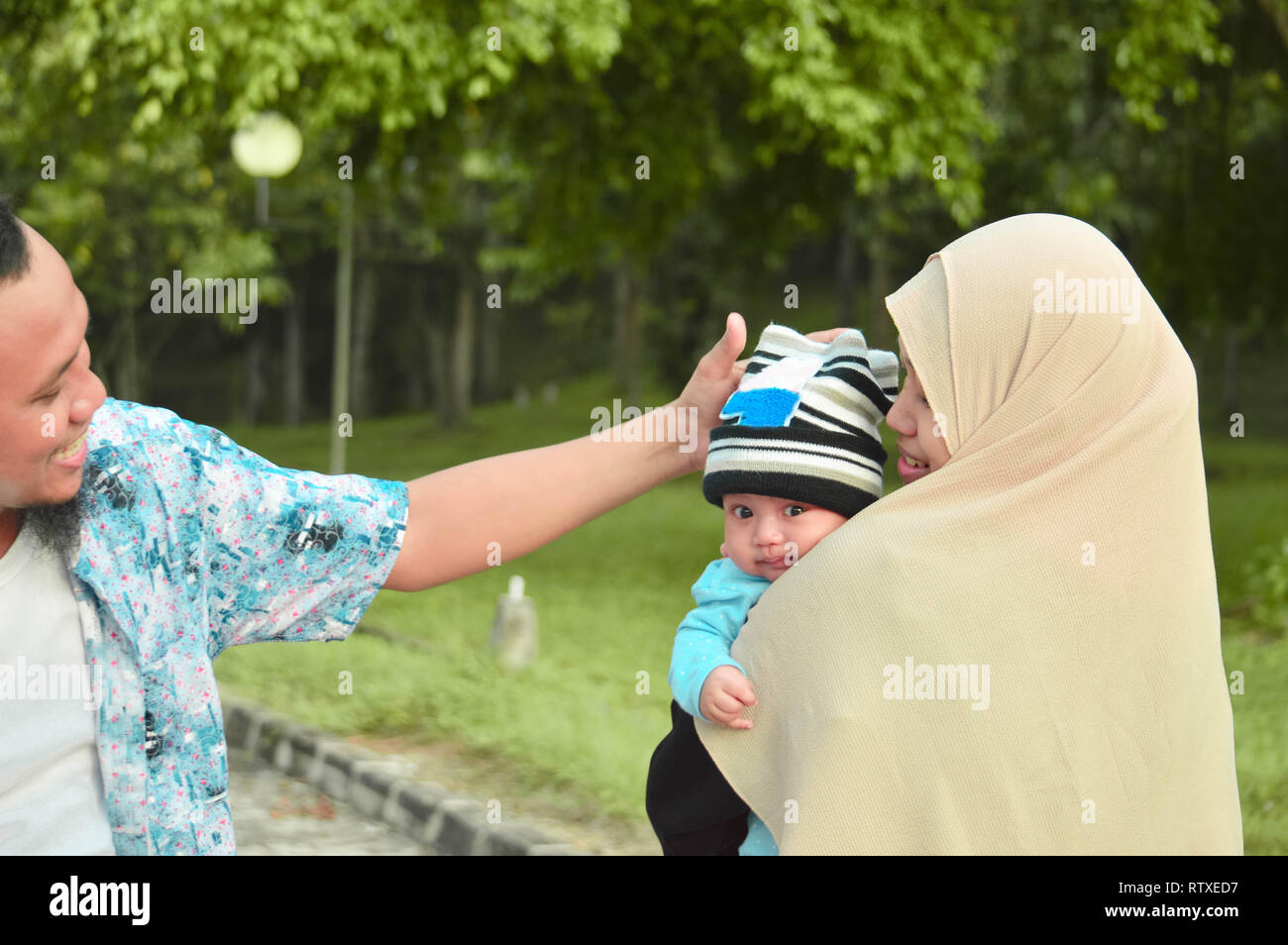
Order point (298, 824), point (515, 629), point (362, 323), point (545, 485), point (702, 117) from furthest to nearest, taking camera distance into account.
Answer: point (362, 323), point (702, 117), point (515, 629), point (298, 824), point (545, 485)

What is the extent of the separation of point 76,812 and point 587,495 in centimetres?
96

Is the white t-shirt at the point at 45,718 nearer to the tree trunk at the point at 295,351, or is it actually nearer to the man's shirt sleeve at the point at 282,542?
the man's shirt sleeve at the point at 282,542

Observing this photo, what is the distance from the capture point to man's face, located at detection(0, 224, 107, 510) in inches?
74.9

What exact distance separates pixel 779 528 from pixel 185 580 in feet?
3.01

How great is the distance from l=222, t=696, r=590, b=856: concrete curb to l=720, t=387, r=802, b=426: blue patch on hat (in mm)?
3284

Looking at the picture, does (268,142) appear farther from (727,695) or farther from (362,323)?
(362,323)

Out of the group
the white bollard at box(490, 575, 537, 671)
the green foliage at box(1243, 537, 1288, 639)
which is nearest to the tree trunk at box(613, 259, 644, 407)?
the green foliage at box(1243, 537, 1288, 639)

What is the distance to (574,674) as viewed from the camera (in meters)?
8.99

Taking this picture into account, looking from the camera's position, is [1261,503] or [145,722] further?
[1261,503]

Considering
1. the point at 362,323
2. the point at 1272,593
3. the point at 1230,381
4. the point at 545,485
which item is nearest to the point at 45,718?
the point at 545,485

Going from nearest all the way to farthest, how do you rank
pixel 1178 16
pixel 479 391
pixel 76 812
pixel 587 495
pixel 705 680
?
1. pixel 76 812
2. pixel 705 680
3. pixel 587 495
4. pixel 1178 16
5. pixel 479 391

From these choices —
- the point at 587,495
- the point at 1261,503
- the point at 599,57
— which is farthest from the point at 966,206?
the point at 587,495

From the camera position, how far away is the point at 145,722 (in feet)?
6.81
